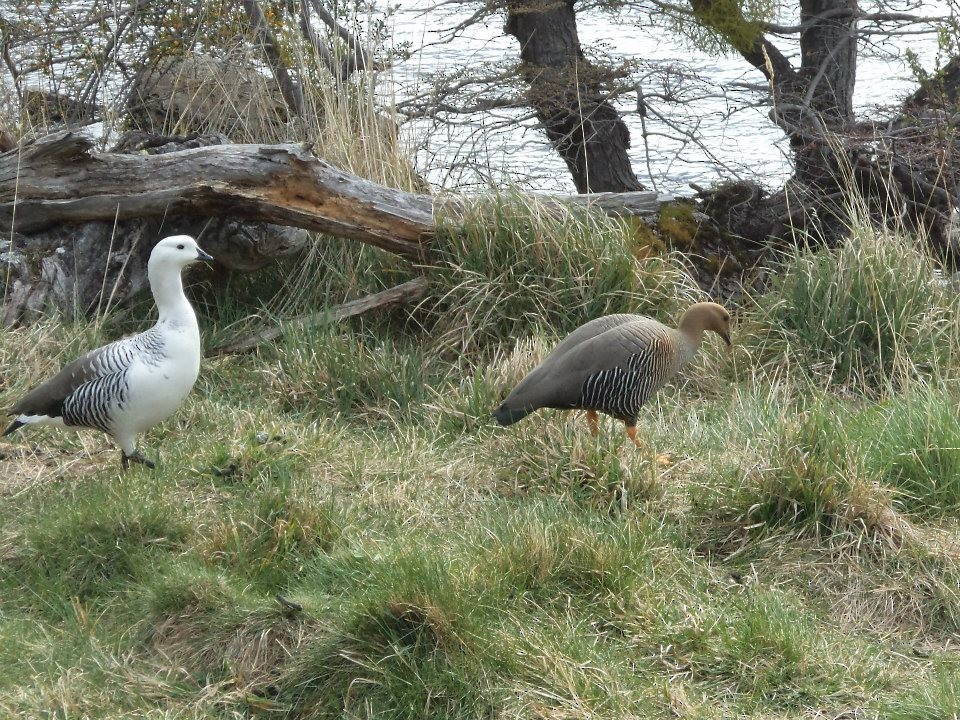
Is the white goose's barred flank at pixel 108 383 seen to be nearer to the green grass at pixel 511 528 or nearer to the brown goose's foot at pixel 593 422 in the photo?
the green grass at pixel 511 528

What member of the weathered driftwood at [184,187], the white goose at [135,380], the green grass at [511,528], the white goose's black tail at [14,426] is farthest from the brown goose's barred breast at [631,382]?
the white goose's black tail at [14,426]

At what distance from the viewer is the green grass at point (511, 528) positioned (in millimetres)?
3607

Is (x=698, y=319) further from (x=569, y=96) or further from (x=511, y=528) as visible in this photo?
(x=569, y=96)

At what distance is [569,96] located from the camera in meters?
9.16

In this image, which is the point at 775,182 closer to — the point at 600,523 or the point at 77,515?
the point at 600,523

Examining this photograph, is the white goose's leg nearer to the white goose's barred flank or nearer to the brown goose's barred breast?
the white goose's barred flank

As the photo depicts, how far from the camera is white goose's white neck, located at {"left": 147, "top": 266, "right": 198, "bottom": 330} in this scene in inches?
199

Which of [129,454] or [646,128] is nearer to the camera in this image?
[129,454]

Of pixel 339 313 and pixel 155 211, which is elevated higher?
pixel 155 211

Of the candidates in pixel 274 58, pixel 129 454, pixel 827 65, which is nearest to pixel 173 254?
pixel 129 454

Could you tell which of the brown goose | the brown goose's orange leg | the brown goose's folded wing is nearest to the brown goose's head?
the brown goose

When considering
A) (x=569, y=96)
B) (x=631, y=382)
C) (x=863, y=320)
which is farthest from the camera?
(x=569, y=96)

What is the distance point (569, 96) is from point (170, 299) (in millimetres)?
4874

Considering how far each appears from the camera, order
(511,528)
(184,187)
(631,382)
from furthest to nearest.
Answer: (184,187) → (631,382) → (511,528)
